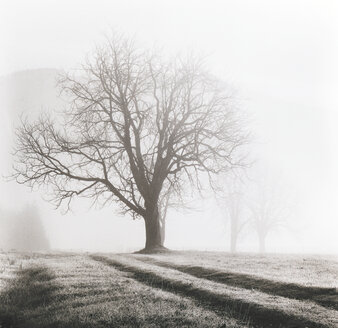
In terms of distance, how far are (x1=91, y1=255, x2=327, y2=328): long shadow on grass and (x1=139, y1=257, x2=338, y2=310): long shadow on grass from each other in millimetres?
1615

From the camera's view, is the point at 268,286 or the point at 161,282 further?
the point at 161,282

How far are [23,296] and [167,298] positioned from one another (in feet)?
14.2

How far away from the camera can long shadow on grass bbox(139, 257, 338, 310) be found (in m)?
11.6

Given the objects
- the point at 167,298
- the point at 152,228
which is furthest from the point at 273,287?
the point at 152,228

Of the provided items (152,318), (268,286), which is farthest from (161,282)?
(152,318)

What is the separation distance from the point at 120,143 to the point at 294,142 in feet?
561

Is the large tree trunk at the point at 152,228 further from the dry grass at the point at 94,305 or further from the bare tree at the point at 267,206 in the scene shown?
the bare tree at the point at 267,206

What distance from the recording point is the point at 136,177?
2980 cm

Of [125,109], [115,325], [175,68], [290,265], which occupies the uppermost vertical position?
[175,68]

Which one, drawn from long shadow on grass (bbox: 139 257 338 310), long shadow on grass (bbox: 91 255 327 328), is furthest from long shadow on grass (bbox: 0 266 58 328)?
long shadow on grass (bbox: 139 257 338 310)

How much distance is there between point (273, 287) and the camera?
1312 centimetres

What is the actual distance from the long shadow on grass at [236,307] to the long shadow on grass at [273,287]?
161cm

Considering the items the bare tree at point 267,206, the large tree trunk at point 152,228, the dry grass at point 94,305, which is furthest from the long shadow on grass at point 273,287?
the bare tree at point 267,206

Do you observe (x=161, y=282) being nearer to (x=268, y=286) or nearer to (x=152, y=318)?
(x=268, y=286)
